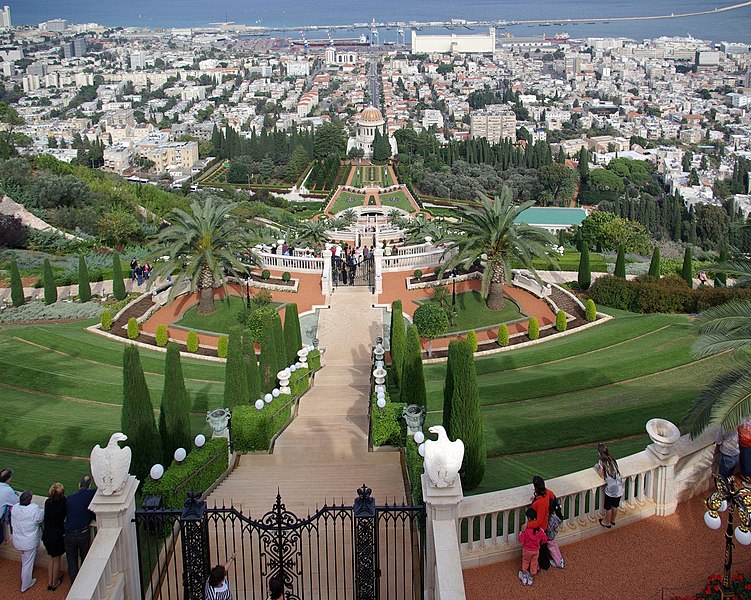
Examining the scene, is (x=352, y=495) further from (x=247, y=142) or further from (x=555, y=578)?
(x=247, y=142)

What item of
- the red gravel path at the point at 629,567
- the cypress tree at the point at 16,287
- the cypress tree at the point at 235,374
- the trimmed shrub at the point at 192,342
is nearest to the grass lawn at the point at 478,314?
the trimmed shrub at the point at 192,342

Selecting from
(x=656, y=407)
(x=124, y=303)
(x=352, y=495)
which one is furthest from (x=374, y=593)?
(x=124, y=303)

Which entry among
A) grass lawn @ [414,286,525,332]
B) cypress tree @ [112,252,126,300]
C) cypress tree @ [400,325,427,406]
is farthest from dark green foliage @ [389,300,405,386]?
cypress tree @ [112,252,126,300]

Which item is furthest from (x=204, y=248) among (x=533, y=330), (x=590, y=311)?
(x=590, y=311)

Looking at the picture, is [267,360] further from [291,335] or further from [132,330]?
[132,330]

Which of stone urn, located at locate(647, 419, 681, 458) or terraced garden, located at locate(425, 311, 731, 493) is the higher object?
stone urn, located at locate(647, 419, 681, 458)

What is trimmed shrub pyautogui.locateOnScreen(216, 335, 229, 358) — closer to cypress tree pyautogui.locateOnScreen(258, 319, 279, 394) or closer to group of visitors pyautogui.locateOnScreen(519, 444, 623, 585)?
cypress tree pyautogui.locateOnScreen(258, 319, 279, 394)
